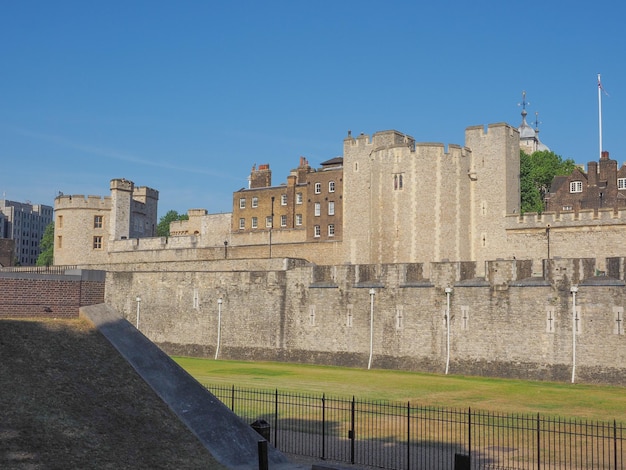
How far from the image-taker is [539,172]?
75875mm

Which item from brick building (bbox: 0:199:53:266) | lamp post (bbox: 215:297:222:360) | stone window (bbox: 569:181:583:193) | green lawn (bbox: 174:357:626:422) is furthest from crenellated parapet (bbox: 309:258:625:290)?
brick building (bbox: 0:199:53:266)

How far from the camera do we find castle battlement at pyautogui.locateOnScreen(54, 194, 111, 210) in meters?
68.8

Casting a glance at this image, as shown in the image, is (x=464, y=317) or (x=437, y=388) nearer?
(x=437, y=388)

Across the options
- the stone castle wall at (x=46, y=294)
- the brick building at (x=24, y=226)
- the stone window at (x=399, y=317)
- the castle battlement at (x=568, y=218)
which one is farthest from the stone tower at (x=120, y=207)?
the brick building at (x=24, y=226)

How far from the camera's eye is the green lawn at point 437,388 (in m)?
24.9

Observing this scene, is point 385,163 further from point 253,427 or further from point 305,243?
point 253,427

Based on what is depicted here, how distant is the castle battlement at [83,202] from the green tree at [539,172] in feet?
122

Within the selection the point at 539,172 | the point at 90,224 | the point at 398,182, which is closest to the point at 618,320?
the point at 398,182

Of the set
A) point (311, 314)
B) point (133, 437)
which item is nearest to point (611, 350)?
point (311, 314)

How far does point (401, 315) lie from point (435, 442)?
60.8 feet

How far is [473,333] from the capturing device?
115ft

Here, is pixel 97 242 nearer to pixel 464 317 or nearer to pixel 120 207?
pixel 120 207

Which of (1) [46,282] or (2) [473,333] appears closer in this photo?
(1) [46,282]

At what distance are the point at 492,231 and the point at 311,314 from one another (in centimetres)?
1745
